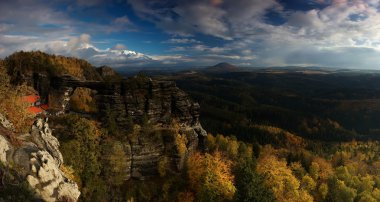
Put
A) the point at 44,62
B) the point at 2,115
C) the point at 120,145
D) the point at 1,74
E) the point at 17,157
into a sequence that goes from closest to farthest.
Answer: the point at 17,157
the point at 2,115
the point at 1,74
the point at 120,145
the point at 44,62

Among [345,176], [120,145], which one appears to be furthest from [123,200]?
[345,176]

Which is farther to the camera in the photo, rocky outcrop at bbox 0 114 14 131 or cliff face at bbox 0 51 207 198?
cliff face at bbox 0 51 207 198

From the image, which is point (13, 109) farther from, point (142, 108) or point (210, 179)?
point (210, 179)

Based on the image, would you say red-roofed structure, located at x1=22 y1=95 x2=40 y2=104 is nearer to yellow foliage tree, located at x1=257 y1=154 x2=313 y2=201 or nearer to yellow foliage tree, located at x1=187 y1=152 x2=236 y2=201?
yellow foliage tree, located at x1=187 y1=152 x2=236 y2=201

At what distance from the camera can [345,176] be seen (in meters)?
105

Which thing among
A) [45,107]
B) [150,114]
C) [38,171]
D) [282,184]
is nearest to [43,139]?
[38,171]

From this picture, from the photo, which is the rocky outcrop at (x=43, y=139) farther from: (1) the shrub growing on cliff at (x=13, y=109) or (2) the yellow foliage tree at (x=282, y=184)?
(2) the yellow foliage tree at (x=282, y=184)

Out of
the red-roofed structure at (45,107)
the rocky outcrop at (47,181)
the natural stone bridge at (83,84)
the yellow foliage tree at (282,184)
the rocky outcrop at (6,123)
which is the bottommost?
the yellow foliage tree at (282,184)

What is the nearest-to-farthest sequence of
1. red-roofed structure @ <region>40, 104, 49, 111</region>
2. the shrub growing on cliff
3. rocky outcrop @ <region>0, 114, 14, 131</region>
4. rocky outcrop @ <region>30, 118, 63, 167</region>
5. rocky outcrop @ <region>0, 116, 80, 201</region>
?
rocky outcrop @ <region>0, 116, 80, 201</region> < rocky outcrop @ <region>0, 114, 14, 131</region> < rocky outcrop @ <region>30, 118, 63, 167</region> < the shrub growing on cliff < red-roofed structure @ <region>40, 104, 49, 111</region>

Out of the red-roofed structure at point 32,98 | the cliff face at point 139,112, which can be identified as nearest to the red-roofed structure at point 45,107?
the cliff face at point 139,112

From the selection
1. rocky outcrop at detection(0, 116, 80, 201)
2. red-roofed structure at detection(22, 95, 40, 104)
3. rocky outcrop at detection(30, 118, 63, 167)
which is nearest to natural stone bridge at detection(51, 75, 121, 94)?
red-roofed structure at detection(22, 95, 40, 104)

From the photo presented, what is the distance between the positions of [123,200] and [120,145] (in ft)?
38.6

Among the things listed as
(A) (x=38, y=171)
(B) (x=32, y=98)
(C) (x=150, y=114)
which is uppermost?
(B) (x=32, y=98)

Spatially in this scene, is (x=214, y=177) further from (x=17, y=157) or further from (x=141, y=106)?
(x=17, y=157)
